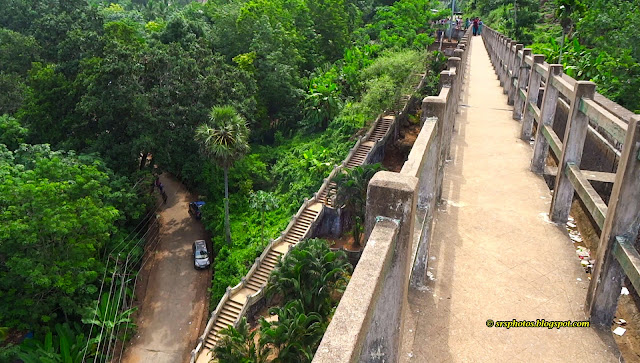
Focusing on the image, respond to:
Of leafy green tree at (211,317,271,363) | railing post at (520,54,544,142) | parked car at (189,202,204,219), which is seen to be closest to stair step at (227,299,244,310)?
leafy green tree at (211,317,271,363)

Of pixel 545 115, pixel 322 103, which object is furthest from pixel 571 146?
pixel 322 103

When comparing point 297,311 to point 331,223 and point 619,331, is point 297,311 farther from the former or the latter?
point 619,331

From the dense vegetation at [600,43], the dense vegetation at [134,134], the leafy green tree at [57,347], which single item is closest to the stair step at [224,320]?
the dense vegetation at [134,134]

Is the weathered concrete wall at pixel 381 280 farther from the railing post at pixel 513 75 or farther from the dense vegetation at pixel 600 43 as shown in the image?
the railing post at pixel 513 75

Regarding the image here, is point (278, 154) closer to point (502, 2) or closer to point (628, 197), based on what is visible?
point (628, 197)

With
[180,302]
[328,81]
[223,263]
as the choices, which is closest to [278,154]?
[328,81]
